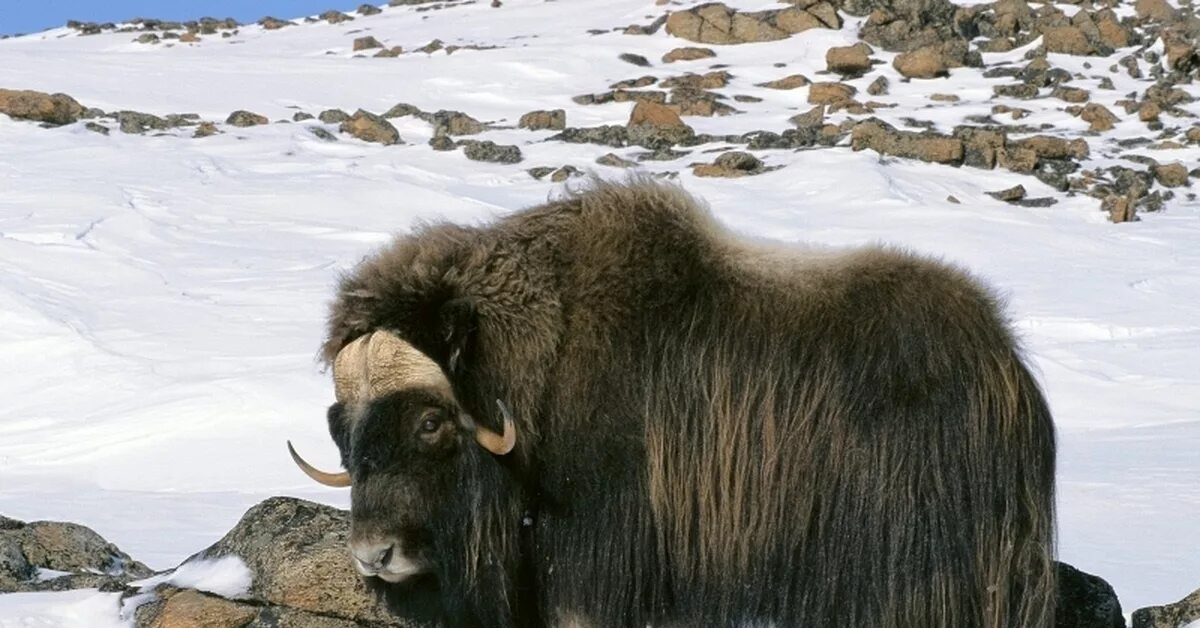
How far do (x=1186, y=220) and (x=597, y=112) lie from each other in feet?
31.3

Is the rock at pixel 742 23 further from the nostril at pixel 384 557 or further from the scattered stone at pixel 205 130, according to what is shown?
the nostril at pixel 384 557

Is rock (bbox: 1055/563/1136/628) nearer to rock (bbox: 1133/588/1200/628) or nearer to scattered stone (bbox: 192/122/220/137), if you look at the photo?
rock (bbox: 1133/588/1200/628)

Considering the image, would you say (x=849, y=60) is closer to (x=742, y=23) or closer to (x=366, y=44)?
(x=742, y=23)

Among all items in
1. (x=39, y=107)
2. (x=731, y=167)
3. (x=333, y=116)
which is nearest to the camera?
(x=731, y=167)

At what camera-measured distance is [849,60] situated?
84.3ft

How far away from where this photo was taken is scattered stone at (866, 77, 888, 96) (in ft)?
79.7

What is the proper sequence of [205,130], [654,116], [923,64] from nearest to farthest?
1. [205,130]
2. [654,116]
3. [923,64]

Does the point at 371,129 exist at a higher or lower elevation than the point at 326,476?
lower

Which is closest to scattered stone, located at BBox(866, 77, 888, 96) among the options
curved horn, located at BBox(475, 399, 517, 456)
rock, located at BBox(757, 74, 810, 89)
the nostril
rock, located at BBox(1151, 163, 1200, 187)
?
rock, located at BBox(757, 74, 810, 89)

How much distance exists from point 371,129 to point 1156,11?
16255 mm

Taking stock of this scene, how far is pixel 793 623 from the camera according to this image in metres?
3.17

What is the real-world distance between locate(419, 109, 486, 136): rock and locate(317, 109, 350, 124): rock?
4.24 feet

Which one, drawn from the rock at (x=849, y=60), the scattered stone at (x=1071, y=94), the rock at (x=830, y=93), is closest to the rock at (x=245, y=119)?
the rock at (x=830, y=93)

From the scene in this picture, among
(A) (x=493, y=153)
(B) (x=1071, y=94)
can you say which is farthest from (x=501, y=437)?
(B) (x=1071, y=94)
